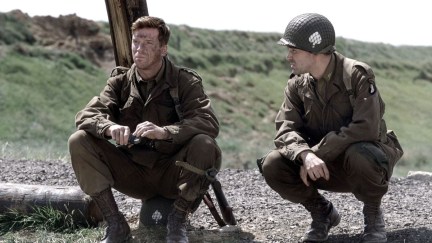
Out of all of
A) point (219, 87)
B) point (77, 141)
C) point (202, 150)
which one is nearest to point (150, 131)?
point (202, 150)

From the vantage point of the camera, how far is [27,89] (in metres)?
31.8

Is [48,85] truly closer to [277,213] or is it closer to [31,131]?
[31,131]

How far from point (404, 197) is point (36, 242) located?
3546 mm

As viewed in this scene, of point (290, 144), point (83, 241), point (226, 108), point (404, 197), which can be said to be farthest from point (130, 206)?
point (226, 108)

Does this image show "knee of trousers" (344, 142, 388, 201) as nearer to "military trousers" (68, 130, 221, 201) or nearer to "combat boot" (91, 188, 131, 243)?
"military trousers" (68, 130, 221, 201)

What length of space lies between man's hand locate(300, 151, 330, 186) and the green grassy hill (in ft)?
42.7

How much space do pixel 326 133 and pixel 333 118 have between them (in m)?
0.13

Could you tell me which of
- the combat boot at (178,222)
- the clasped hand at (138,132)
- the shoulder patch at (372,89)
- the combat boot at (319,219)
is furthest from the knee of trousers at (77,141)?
the shoulder patch at (372,89)

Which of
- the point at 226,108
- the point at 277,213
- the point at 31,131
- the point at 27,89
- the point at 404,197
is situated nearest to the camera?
the point at 277,213

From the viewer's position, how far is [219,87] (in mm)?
43625

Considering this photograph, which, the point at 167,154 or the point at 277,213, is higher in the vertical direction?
the point at 167,154

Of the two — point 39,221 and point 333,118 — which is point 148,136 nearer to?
point 333,118

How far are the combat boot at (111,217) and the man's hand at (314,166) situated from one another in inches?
50.8

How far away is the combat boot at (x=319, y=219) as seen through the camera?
17.7 ft
